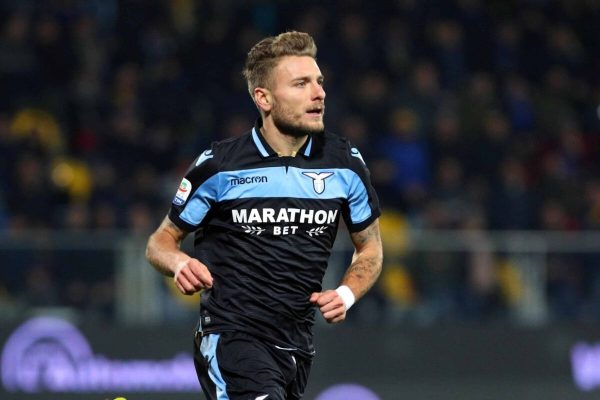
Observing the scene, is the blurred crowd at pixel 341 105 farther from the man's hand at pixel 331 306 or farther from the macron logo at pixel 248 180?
the man's hand at pixel 331 306

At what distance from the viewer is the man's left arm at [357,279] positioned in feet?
18.0

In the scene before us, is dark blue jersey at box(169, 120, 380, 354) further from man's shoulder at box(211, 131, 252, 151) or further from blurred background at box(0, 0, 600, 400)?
blurred background at box(0, 0, 600, 400)

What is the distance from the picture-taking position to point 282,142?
5918mm

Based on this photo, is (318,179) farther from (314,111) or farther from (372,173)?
(372,173)

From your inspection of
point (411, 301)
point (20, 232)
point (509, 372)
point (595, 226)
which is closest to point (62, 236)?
point (20, 232)

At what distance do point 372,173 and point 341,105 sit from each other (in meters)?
1.28

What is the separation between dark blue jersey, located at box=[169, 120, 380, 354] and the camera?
19.0ft

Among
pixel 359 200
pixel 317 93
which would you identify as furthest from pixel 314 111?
pixel 359 200

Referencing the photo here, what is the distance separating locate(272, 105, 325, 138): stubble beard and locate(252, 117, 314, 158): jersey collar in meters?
0.06

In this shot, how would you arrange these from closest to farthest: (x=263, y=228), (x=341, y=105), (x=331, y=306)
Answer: (x=331, y=306)
(x=263, y=228)
(x=341, y=105)

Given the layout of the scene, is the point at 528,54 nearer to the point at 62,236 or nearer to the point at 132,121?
the point at 132,121

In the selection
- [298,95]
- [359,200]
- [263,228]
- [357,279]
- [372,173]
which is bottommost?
[357,279]

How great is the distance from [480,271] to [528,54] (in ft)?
14.9

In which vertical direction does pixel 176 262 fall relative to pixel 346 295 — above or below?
above
